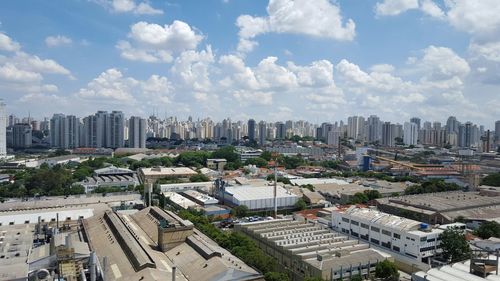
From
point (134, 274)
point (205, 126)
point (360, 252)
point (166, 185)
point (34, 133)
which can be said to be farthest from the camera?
point (205, 126)

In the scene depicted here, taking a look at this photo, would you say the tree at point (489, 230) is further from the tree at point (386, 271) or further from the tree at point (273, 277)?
the tree at point (273, 277)

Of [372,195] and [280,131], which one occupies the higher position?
[280,131]

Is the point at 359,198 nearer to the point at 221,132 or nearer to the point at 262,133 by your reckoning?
the point at 262,133

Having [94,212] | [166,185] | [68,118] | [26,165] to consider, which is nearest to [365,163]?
[166,185]

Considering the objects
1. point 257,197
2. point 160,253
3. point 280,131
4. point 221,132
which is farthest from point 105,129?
point 160,253

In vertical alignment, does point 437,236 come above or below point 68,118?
below

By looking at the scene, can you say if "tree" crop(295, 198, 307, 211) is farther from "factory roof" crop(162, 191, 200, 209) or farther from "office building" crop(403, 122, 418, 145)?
"office building" crop(403, 122, 418, 145)

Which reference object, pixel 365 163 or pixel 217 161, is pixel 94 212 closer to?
pixel 217 161

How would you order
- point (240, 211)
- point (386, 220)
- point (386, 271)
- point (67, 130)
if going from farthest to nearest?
1. point (67, 130)
2. point (240, 211)
3. point (386, 220)
4. point (386, 271)
